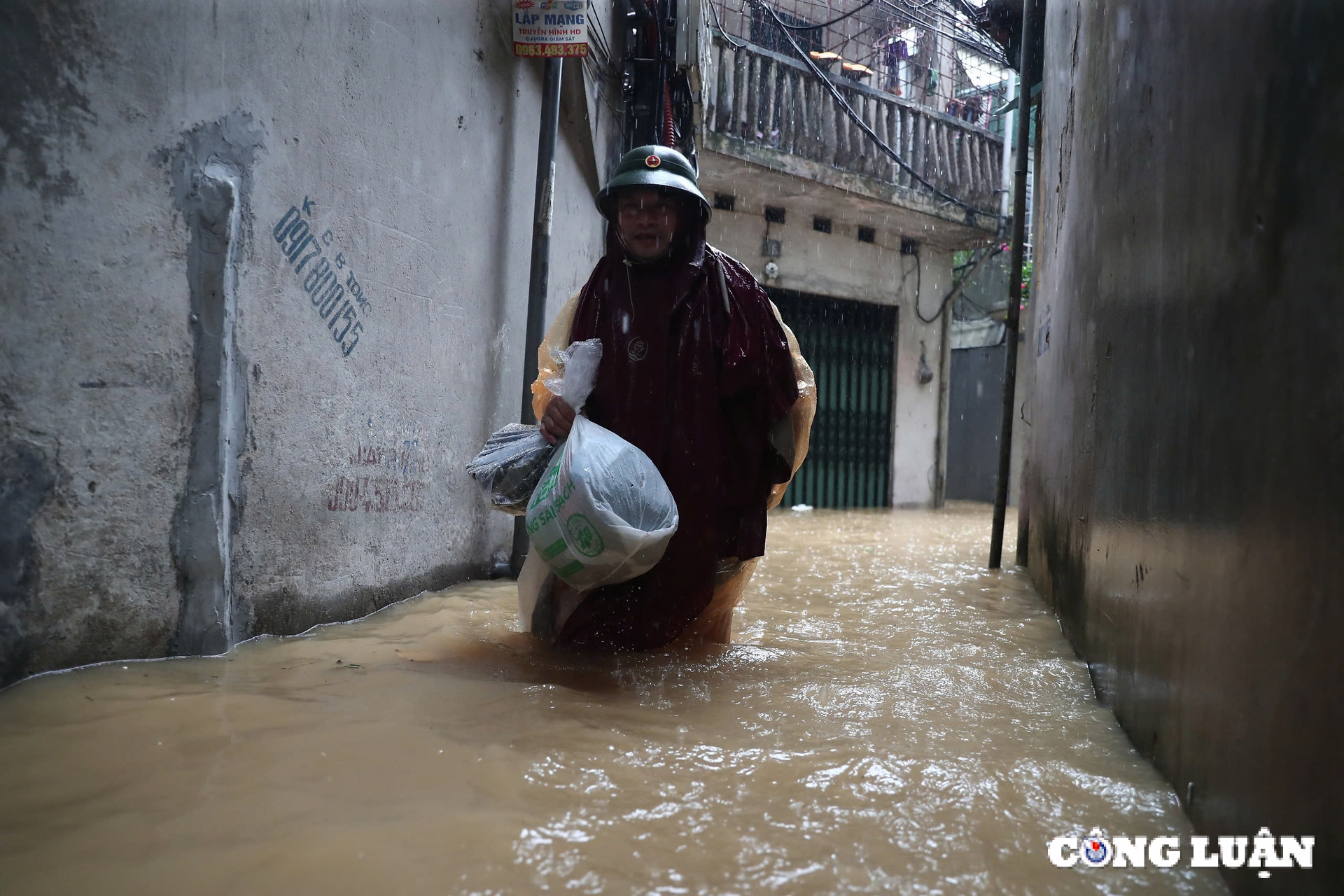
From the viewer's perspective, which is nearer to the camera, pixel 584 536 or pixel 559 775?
pixel 559 775

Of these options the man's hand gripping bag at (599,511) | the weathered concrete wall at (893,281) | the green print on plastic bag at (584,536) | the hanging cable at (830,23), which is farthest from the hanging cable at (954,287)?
the green print on plastic bag at (584,536)

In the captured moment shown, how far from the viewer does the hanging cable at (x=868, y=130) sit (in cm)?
852

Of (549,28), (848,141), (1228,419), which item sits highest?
(848,141)

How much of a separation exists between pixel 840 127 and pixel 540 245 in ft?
18.5

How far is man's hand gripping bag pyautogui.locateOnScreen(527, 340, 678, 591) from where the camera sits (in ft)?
7.48

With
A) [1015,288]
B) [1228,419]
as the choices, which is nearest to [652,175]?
[1228,419]

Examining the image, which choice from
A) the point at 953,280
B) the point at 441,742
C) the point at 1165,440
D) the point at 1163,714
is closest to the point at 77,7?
the point at 441,742

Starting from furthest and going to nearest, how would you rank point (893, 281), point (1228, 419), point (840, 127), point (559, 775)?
point (893, 281) < point (840, 127) < point (559, 775) < point (1228, 419)

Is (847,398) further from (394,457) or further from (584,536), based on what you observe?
(584,536)

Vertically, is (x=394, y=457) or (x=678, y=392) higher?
(x=678, y=392)

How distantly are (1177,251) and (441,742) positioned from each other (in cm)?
174

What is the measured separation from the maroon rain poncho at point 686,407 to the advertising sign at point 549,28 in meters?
1.70

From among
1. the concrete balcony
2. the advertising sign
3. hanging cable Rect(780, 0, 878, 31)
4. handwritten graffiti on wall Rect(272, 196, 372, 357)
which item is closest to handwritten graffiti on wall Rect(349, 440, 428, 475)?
handwritten graffiti on wall Rect(272, 196, 372, 357)

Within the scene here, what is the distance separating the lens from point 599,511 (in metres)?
2.26
